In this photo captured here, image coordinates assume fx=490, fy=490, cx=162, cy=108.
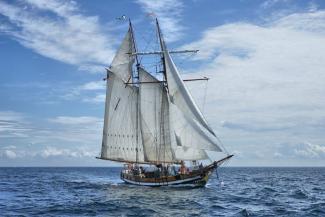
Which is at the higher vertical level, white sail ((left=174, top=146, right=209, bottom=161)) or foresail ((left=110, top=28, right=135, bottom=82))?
foresail ((left=110, top=28, right=135, bottom=82))

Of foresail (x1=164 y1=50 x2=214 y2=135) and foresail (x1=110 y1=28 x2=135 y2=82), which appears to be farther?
foresail (x1=110 y1=28 x2=135 y2=82)

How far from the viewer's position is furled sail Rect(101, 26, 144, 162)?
7750cm

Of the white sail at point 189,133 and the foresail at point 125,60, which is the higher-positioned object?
the foresail at point 125,60

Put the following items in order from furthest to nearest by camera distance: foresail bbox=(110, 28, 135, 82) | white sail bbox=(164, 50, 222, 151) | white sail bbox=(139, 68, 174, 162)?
foresail bbox=(110, 28, 135, 82), white sail bbox=(139, 68, 174, 162), white sail bbox=(164, 50, 222, 151)

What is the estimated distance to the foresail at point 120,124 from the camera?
7750 cm

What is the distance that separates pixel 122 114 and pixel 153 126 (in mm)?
7761

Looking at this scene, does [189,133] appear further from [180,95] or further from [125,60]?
[125,60]

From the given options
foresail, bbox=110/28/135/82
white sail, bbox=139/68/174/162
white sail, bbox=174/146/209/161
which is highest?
foresail, bbox=110/28/135/82

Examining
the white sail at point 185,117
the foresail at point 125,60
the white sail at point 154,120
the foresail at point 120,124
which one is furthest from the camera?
the foresail at point 125,60

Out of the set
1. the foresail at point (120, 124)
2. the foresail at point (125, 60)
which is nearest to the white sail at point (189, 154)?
the foresail at point (120, 124)

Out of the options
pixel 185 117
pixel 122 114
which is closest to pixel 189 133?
pixel 185 117

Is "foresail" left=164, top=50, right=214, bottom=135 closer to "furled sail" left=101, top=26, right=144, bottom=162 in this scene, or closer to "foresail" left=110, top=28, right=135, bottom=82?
"furled sail" left=101, top=26, right=144, bottom=162

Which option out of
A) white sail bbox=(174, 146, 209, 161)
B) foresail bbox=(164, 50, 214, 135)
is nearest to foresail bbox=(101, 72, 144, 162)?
white sail bbox=(174, 146, 209, 161)

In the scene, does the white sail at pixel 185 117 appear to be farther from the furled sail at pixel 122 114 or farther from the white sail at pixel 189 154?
the furled sail at pixel 122 114
